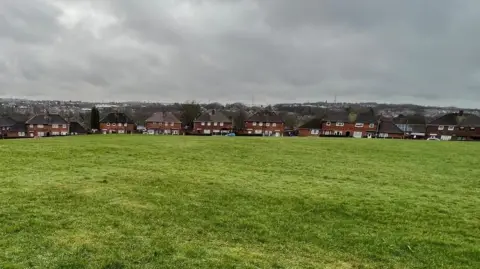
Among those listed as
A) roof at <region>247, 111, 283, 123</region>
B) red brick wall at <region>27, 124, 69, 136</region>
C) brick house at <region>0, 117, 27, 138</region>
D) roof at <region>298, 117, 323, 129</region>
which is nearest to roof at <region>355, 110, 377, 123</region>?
roof at <region>298, 117, 323, 129</region>

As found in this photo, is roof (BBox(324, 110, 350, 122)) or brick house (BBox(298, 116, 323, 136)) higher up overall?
roof (BBox(324, 110, 350, 122))

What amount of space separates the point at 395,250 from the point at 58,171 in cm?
1643

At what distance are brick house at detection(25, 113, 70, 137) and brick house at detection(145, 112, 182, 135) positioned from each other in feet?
69.4

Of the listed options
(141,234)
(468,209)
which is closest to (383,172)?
(468,209)

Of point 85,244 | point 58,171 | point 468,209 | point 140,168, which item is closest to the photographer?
point 85,244

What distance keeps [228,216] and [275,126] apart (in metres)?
87.9

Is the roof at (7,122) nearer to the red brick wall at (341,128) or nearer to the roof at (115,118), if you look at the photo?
the roof at (115,118)

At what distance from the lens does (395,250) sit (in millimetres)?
10055

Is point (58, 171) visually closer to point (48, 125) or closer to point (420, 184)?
point (420, 184)

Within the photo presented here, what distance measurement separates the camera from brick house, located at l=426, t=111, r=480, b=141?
293ft

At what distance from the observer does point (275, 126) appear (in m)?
99.4

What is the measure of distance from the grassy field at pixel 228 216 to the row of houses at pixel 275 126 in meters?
69.3

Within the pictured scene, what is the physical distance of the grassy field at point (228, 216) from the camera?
8.79 metres

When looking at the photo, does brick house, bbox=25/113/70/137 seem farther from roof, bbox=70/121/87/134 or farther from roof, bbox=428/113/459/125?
roof, bbox=428/113/459/125
